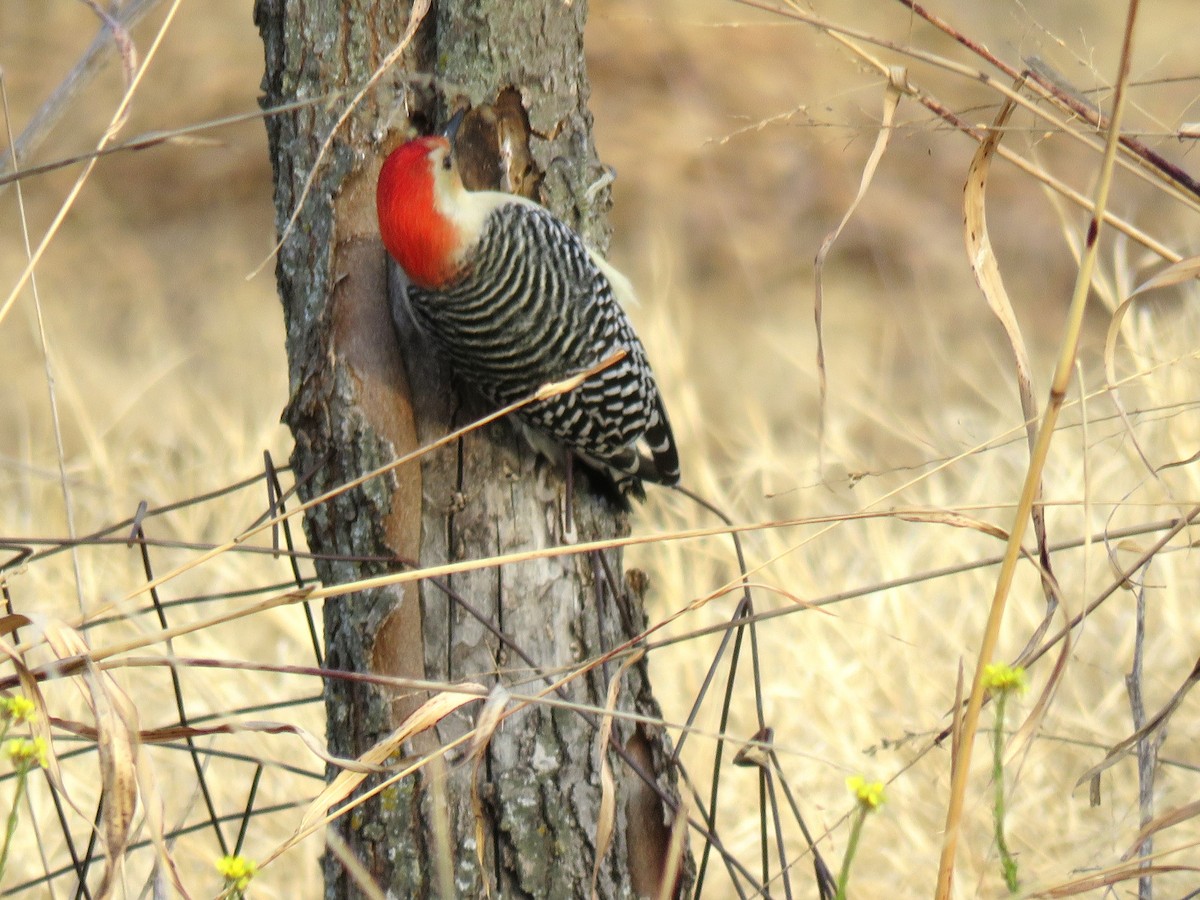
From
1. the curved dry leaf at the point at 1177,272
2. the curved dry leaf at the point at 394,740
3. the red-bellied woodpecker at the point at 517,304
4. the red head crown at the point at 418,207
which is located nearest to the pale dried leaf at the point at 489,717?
the curved dry leaf at the point at 394,740

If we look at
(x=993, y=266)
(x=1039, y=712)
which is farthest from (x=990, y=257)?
(x=1039, y=712)

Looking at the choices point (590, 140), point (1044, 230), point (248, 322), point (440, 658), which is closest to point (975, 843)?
point (440, 658)

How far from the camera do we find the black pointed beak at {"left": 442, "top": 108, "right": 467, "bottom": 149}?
1.74 meters

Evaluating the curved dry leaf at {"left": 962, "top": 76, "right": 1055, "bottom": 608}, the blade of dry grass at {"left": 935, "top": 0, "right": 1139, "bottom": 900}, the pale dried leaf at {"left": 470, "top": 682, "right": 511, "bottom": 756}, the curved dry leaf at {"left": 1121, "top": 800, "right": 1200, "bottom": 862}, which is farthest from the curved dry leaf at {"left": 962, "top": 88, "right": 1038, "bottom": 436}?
the pale dried leaf at {"left": 470, "top": 682, "right": 511, "bottom": 756}

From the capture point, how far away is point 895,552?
3918mm

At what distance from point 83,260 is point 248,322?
120 centimetres

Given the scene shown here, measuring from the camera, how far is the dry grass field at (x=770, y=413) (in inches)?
119

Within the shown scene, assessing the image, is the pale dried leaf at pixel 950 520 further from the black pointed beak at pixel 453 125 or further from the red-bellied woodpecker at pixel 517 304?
the black pointed beak at pixel 453 125

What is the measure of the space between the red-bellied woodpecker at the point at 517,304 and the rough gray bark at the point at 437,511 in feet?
0.23

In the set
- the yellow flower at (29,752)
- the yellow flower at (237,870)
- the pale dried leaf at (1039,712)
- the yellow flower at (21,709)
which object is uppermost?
the yellow flower at (21,709)

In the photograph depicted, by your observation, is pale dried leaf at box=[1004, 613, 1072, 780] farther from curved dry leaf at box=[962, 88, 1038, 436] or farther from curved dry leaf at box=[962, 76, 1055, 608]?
curved dry leaf at box=[962, 88, 1038, 436]

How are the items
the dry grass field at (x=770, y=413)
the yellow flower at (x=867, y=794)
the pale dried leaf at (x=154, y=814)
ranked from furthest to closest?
1. the dry grass field at (x=770, y=413)
2. the pale dried leaf at (x=154, y=814)
3. the yellow flower at (x=867, y=794)

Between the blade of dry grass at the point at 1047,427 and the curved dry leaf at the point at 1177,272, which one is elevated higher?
the curved dry leaf at the point at 1177,272

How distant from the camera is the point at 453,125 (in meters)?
1.76
